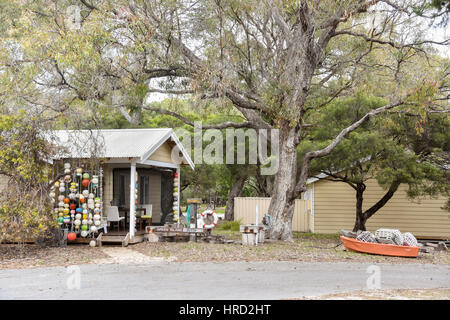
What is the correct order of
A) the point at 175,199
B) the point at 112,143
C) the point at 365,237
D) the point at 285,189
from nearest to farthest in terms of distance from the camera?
the point at 365,237
the point at 112,143
the point at 285,189
the point at 175,199

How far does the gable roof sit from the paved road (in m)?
4.14

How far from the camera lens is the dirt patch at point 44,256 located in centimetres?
1053

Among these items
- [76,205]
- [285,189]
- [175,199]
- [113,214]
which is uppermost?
[285,189]

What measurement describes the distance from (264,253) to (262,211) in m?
10.7

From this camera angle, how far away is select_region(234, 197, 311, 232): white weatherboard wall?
74.6ft

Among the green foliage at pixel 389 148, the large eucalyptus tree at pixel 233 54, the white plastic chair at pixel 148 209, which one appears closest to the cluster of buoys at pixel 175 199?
the white plastic chair at pixel 148 209

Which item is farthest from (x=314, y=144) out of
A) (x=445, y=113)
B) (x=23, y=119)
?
(x=23, y=119)

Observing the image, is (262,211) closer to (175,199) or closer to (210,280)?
(175,199)

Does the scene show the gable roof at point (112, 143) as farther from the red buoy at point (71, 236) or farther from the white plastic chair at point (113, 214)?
the red buoy at point (71, 236)

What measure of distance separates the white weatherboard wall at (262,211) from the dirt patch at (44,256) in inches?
422

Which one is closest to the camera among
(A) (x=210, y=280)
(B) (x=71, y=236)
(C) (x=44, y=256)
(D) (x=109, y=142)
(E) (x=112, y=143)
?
(A) (x=210, y=280)

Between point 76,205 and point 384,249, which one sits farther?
point 76,205

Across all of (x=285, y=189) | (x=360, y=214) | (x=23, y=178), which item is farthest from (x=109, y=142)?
(x=360, y=214)

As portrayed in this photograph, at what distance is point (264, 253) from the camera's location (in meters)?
12.3
